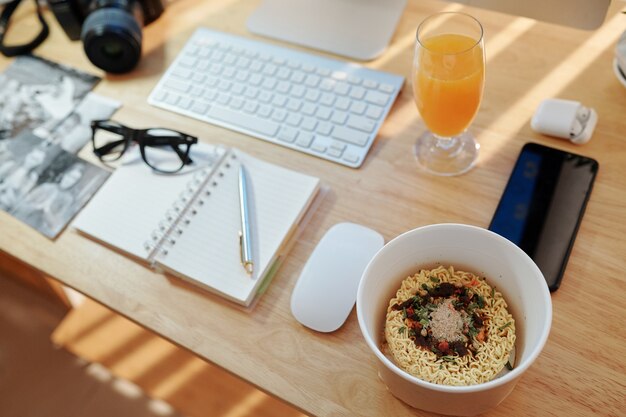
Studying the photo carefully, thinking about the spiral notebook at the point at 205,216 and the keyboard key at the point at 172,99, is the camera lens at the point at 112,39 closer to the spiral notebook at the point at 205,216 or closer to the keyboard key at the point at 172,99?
the keyboard key at the point at 172,99

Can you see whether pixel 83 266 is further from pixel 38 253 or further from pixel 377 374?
pixel 377 374

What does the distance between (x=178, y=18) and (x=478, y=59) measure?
603mm

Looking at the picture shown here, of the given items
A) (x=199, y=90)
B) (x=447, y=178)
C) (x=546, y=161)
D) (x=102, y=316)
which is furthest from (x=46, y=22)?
(x=546, y=161)

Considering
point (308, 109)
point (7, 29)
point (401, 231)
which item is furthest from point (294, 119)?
point (7, 29)

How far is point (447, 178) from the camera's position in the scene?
771 mm

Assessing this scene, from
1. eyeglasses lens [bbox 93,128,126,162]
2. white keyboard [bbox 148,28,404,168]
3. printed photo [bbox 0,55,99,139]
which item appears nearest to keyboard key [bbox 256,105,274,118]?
white keyboard [bbox 148,28,404,168]

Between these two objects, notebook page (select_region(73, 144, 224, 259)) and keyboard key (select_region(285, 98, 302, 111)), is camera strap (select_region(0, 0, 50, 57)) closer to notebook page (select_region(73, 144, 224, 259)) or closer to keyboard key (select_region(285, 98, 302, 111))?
notebook page (select_region(73, 144, 224, 259))

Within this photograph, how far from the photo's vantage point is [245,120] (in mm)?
880

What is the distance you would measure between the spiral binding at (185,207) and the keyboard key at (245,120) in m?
0.07

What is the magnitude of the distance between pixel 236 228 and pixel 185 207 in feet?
0.27

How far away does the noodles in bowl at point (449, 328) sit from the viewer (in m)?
0.55

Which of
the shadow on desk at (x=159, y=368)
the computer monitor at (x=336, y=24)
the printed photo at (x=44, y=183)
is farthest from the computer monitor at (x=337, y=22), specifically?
the shadow on desk at (x=159, y=368)

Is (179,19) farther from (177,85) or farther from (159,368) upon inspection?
(159,368)

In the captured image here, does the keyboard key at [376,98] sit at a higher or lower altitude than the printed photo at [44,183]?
higher
